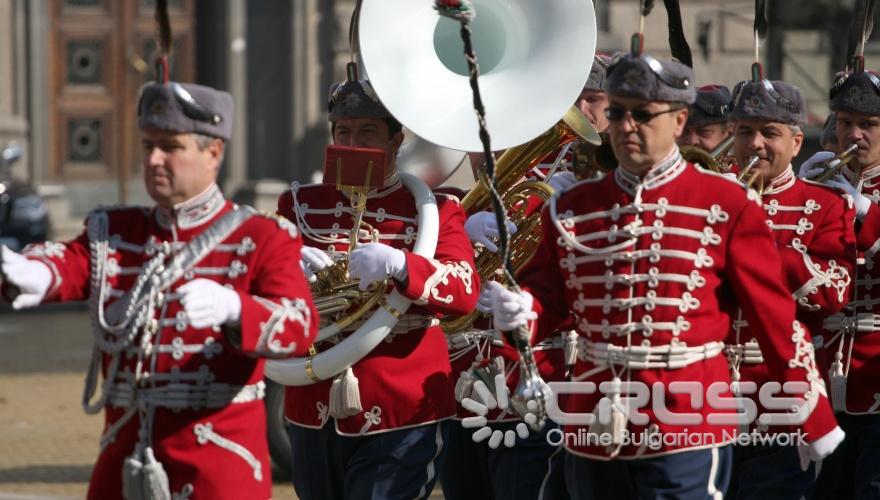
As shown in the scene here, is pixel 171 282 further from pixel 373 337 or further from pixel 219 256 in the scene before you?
pixel 373 337

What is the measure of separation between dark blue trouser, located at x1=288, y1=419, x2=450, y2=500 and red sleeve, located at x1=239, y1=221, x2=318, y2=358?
47.5 inches

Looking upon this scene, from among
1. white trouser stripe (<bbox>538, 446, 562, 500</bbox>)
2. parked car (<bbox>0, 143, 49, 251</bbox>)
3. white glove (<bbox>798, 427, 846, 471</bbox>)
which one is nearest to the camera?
white glove (<bbox>798, 427, 846, 471</bbox>)

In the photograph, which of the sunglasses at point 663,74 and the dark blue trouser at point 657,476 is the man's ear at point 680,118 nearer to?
the sunglasses at point 663,74

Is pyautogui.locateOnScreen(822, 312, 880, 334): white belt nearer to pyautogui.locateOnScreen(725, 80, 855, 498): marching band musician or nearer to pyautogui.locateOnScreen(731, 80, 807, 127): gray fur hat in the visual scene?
pyautogui.locateOnScreen(725, 80, 855, 498): marching band musician

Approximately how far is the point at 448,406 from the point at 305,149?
1230 centimetres

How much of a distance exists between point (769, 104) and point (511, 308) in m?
1.60

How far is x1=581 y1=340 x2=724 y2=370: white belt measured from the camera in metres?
4.81

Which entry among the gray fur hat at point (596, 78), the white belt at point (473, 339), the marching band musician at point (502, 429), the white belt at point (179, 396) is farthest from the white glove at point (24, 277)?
the gray fur hat at point (596, 78)

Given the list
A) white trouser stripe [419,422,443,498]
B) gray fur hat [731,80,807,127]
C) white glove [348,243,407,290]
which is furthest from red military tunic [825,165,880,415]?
white glove [348,243,407,290]

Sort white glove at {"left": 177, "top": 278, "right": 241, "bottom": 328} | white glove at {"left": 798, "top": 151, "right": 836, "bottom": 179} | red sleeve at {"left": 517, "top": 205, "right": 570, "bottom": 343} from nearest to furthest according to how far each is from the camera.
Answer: white glove at {"left": 177, "top": 278, "right": 241, "bottom": 328} < red sleeve at {"left": 517, "top": 205, "right": 570, "bottom": 343} < white glove at {"left": 798, "top": 151, "right": 836, "bottom": 179}

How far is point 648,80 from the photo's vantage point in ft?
15.7

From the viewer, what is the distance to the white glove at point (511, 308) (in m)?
4.76

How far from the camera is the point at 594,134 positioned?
6.00 m

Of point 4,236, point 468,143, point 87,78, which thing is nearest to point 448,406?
point 468,143
